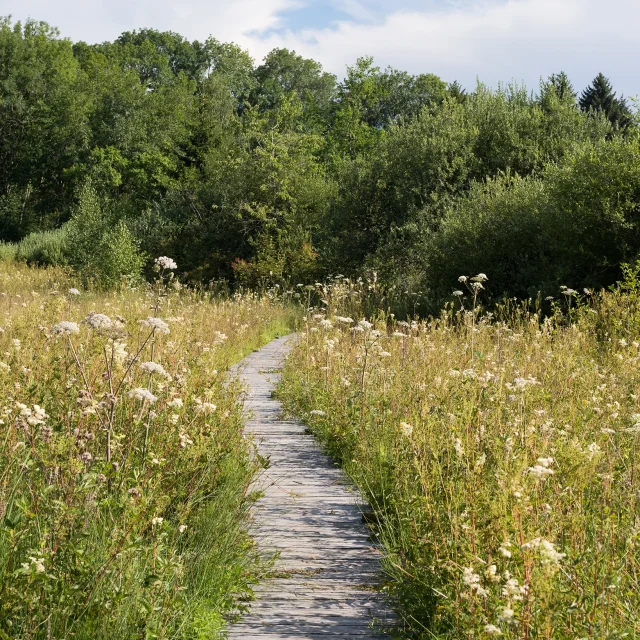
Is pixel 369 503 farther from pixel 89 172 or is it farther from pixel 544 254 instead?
pixel 89 172

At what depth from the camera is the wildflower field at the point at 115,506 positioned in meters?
2.72

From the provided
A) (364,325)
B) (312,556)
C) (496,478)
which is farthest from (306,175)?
(496,478)

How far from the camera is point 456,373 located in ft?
16.7

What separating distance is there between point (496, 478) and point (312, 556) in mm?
1481

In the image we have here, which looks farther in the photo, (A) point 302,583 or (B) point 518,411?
(B) point 518,411

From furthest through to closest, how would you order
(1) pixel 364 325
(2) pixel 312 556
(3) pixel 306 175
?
(3) pixel 306 175 < (1) pixel 364 325 < (2) pixel 312 556

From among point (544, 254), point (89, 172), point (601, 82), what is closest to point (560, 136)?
point (544, 254)

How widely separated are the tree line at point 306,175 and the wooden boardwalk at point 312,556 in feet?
30.7

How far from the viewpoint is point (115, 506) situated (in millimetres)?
3088

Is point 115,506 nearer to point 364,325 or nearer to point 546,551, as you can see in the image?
point 546,551

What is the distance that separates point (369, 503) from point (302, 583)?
1.27 m

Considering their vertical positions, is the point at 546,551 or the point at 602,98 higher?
the point at 602,98

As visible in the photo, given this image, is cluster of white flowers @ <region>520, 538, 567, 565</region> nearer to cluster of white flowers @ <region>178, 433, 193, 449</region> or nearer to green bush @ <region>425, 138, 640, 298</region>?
cluster of white flowers @ <region>178, 433, 193, 449</region>

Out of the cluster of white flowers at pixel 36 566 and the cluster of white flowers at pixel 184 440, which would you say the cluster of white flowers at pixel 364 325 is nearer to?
the cluster of white flowers at pixel 184 440
